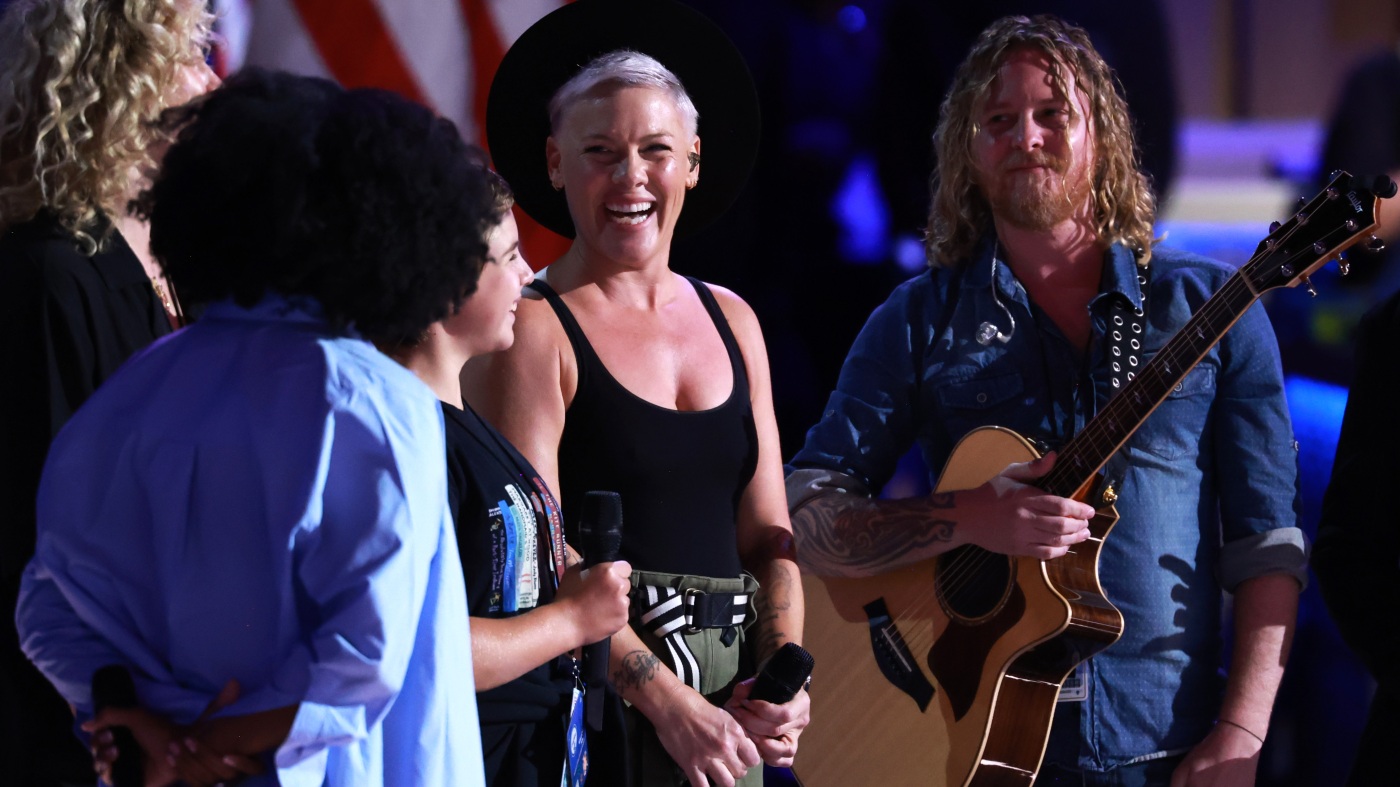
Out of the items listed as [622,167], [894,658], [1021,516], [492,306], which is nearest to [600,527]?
[492,306]

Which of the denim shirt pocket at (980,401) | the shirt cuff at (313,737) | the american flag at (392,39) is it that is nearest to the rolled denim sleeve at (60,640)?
the shirt cuff at (313,737)

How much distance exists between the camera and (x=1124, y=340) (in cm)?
264

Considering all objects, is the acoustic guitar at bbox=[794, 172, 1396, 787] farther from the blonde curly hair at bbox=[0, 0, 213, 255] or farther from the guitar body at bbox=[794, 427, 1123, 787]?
the blonde curly hair at bbox=[0, 0, 213, 255]

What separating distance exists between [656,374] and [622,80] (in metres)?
0.55

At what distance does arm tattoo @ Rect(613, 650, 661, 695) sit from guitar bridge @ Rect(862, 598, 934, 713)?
0.66 metres

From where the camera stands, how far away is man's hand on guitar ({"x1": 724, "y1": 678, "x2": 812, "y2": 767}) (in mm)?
2340

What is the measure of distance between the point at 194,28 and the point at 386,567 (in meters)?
1.37

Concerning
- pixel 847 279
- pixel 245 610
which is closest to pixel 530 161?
pixel 245 610

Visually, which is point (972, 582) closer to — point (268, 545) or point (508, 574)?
point (508, 574)

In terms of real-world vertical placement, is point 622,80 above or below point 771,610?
above

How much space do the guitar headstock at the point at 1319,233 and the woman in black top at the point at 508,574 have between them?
1.28 m

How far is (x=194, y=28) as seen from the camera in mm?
2453

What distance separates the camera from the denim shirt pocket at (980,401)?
8.97 ft

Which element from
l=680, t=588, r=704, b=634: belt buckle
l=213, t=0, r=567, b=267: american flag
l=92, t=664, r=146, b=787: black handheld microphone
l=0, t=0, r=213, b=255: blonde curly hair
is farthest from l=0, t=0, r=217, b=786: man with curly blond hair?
l=213, t=0, r=567, b=267: american flag
